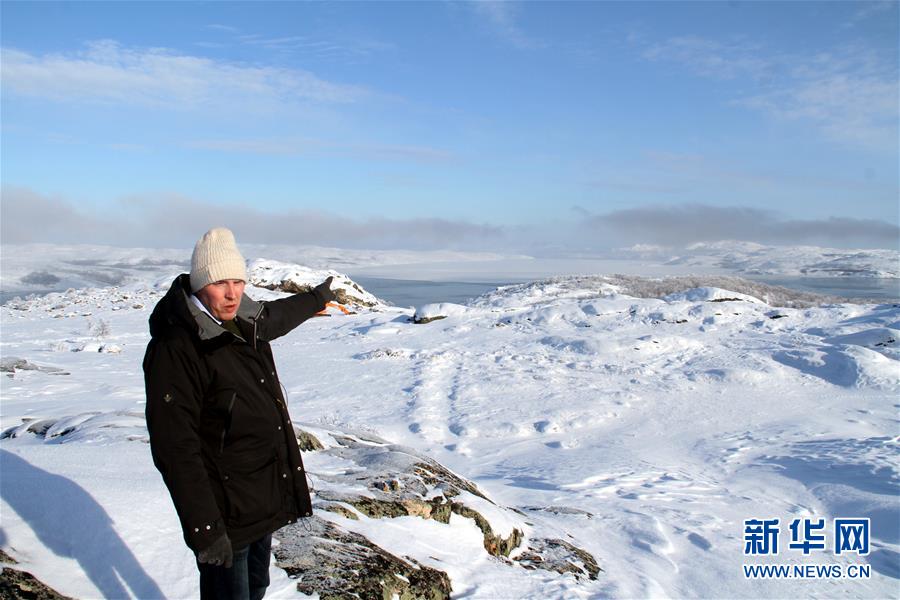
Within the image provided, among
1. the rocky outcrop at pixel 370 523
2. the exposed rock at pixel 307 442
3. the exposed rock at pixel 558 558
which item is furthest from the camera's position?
the exposed rock at pixel 307 442

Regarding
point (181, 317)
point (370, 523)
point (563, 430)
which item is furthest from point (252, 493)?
point (563, 430)

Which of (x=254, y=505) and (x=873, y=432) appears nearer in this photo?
(x=254, y=505)

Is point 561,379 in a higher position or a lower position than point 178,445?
lower

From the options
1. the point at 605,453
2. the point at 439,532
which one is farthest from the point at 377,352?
the point at 439,532

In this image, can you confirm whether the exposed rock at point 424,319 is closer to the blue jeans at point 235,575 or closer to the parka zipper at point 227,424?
the blue jeans at point 235,575

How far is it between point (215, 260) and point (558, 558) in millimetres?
3828

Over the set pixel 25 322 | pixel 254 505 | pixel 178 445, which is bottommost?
pixel 25 322

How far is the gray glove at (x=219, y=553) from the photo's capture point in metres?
2.43

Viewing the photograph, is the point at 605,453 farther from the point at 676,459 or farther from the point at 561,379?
the point at 561,379

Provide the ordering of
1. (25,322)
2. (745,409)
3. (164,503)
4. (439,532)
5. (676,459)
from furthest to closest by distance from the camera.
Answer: (25,322)
(745,409)
(676,459)
(439,532)
(164,503)

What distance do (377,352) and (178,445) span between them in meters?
14.9

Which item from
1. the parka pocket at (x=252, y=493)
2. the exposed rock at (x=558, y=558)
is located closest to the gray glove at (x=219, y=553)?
the parka pocket at (x=252, y=493)

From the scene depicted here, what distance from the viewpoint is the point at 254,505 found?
2.68 meters

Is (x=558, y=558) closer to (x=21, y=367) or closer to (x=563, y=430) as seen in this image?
(x=563, y=430)
